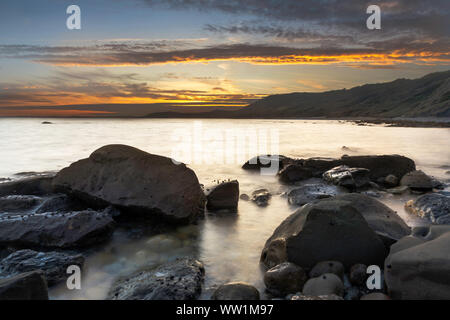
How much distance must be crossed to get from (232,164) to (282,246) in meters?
13.8

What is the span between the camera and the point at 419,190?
39.9 feet

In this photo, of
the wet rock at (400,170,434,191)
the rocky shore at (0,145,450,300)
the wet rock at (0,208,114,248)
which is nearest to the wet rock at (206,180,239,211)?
the rocky shore at (0,145,450,300)

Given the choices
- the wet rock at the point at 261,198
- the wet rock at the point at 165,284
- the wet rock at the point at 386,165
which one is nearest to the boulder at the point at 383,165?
the wet rock at the point at 386,165

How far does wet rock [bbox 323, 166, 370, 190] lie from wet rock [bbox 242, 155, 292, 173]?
3.54 metres

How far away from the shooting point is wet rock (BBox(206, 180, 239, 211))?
32.8 ft

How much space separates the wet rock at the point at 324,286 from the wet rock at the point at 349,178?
7638mm

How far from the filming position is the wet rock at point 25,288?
169 inches

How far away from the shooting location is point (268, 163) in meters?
17.1

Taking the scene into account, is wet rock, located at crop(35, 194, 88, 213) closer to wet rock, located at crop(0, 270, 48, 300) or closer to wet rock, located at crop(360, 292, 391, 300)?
wet rock, located at crop(0, 270, 48, 300)

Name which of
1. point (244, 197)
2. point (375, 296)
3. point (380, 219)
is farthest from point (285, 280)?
point (244, 197)

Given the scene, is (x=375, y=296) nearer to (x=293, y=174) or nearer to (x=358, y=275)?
(x=358, y=275)

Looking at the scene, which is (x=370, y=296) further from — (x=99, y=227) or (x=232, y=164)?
(x=232, y=164)

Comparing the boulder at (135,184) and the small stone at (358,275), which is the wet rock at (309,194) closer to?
the boulder at (135,184)
